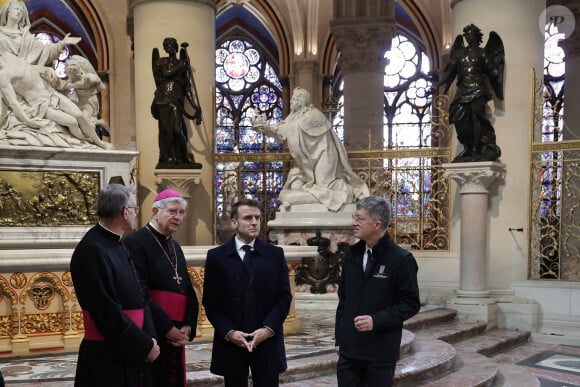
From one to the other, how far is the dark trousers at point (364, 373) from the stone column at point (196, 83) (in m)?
7.79

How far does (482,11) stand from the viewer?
1012 centimetres

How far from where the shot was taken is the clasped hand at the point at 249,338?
3742 millimetres

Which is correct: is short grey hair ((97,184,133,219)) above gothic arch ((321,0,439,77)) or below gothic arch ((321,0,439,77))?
below

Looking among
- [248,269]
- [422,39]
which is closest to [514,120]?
[248,269]

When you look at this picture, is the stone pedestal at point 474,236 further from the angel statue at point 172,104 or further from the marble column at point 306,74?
the marble column at point 306,74

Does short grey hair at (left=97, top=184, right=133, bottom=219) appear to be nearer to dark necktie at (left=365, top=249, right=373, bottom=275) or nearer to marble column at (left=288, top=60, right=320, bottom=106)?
dark necktie at (left=365, top=249, right=373, bottom=275)

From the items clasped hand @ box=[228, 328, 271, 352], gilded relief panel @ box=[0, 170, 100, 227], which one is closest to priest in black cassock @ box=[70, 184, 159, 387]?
clasped hand @ box=[228, 328, 271, 352]

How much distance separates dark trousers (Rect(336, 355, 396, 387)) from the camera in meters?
3.80

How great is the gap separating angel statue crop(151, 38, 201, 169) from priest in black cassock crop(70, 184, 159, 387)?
24.1 ft

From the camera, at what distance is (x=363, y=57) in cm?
1644

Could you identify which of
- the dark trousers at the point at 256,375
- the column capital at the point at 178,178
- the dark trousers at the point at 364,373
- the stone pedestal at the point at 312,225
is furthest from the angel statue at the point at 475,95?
the dark trousers at the point at 256,375

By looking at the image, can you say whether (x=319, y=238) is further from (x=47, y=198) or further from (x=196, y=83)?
(x=196, y=83)

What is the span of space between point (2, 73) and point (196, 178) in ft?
11.9

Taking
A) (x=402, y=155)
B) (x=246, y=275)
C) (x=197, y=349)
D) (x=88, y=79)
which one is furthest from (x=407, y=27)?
(x=246, y=275)
